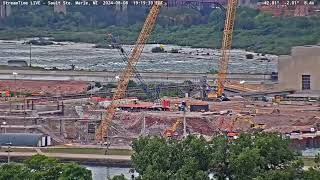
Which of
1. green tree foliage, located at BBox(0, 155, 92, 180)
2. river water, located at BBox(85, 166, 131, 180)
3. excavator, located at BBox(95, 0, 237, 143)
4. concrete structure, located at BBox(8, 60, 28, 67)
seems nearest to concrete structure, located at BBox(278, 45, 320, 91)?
excavator, located at BBox(95, 0, 237, 143)

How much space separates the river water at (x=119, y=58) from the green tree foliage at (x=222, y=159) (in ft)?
73.6

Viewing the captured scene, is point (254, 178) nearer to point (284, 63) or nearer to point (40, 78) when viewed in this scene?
point (284, 63)

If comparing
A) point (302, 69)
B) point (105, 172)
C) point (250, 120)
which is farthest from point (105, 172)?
point (302, 69)

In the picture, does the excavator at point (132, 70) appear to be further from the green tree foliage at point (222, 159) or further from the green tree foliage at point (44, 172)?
the green tree foliage at point (222, 159)

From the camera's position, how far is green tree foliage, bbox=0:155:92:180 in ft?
65.1

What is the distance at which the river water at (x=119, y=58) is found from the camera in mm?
45188

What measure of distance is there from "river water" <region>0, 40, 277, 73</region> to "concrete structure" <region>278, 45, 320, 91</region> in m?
7.30

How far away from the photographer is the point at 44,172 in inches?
787

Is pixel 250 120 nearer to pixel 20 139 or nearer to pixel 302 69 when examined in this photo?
pixel 302 69

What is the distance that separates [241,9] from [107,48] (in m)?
6.13

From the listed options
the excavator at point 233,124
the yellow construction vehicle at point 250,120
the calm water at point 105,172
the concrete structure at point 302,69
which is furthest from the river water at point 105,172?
the concrete structure at point 302,69

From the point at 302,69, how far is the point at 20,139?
894 cm

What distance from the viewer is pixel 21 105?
1282 inches

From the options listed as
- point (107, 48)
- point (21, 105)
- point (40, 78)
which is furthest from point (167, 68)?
point (21, 105)
